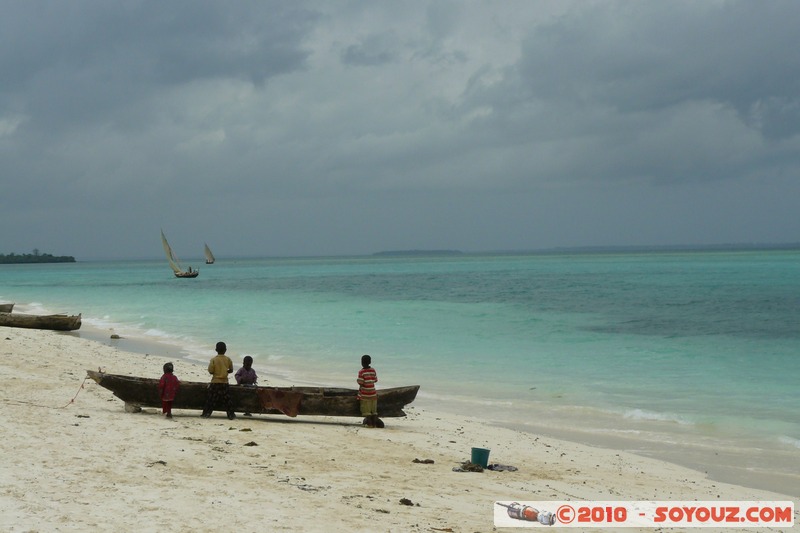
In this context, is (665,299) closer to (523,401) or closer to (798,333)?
(798,333)

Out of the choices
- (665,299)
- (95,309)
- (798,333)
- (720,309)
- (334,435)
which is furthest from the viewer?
(665,299)

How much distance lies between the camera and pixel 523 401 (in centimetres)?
1541

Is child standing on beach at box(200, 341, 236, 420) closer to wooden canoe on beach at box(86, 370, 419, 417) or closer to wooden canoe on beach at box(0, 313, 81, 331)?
wooden canoe on beach at box(86, 370, 419, 417)

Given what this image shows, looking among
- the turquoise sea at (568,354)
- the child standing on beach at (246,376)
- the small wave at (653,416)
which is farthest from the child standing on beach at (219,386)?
the small wave at (653,416)

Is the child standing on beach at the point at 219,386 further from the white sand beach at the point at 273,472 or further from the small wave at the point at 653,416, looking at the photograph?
the small wave at the point at 653,416

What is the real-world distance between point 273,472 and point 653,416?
27.8ft

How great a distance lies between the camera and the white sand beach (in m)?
6.43

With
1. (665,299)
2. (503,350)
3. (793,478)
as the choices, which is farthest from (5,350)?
(665,299)

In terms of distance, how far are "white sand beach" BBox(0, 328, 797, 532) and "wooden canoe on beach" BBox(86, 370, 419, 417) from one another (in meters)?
Answer: 0.24

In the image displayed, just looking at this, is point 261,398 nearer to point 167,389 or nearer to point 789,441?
point 167,389

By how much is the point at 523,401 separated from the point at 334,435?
232 inches

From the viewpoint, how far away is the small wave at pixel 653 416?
13469mm

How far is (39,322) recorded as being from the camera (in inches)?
1002

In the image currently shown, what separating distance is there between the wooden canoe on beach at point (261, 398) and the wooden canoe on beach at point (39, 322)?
15923 mm
